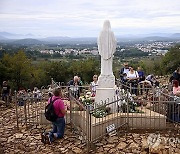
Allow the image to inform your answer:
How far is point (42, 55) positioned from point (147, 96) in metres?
72.3

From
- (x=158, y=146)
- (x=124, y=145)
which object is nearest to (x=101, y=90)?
(x=124, y=145)

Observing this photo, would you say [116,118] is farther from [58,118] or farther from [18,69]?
[18,69]

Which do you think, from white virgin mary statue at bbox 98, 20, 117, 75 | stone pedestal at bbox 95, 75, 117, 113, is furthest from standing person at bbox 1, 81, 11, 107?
white virgin mary statue at bbox 98, 20, 117, 75

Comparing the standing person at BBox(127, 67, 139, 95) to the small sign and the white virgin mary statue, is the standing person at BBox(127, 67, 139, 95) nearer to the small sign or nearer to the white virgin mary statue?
the white virgin mary statue

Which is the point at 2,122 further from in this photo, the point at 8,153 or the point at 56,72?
the point at 56,72

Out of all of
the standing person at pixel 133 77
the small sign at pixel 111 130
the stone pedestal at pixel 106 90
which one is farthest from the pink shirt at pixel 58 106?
the standing person at pixel 133 77

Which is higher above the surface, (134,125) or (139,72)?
(139,72)

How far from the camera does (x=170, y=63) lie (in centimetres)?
3541

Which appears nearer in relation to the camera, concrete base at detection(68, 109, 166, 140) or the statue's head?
concrete base at detection(68, 109, 166, 140)

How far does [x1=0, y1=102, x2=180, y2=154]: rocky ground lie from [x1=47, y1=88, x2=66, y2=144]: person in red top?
0.16m

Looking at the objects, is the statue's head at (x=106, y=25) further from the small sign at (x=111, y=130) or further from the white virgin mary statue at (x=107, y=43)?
the small sign at (x=111, y=130)

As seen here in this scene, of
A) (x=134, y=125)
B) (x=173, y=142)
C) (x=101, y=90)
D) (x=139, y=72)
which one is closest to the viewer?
(x=173, y=142)

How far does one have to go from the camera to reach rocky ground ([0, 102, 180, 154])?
6752 mm

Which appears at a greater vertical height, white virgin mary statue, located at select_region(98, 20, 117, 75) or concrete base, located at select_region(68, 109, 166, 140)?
white virgin mary statue, located at select_region(98, 20, 117, 75)
